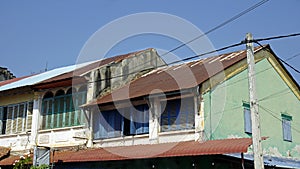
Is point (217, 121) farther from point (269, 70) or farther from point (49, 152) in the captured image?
point (49, 152)

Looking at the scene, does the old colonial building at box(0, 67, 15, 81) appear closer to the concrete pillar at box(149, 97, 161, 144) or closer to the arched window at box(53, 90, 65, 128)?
the arched window at box(53, 90, 65, 128)

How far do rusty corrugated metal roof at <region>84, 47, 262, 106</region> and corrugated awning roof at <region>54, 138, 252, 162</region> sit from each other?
1942 mm

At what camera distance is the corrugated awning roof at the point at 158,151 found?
1443cm

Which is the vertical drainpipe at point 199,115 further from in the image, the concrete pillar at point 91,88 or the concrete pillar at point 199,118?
the concrete pillar at point 91,88

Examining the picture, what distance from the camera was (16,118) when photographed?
22656 millimetres

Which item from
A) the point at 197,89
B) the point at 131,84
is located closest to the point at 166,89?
the point at 197,89

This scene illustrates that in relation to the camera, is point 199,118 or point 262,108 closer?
point 199,118

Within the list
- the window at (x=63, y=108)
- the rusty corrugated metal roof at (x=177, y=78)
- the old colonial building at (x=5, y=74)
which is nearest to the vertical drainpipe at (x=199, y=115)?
the rusty corrugated metal roof at (x=177, y=78)

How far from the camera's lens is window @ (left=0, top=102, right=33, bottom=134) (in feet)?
72.5

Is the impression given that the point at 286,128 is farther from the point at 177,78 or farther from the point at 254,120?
the point at 254,120

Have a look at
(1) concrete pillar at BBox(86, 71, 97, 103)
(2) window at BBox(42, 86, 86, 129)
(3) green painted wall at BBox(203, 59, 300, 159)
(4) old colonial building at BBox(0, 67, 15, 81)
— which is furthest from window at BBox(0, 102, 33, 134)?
(4) old colonial building at BBox(0, 67, 15, 81)

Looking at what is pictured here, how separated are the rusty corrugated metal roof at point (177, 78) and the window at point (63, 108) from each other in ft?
3.42

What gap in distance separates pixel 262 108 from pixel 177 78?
3.56 m

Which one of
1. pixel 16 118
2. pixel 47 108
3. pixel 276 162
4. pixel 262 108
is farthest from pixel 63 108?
pixel 276 162
